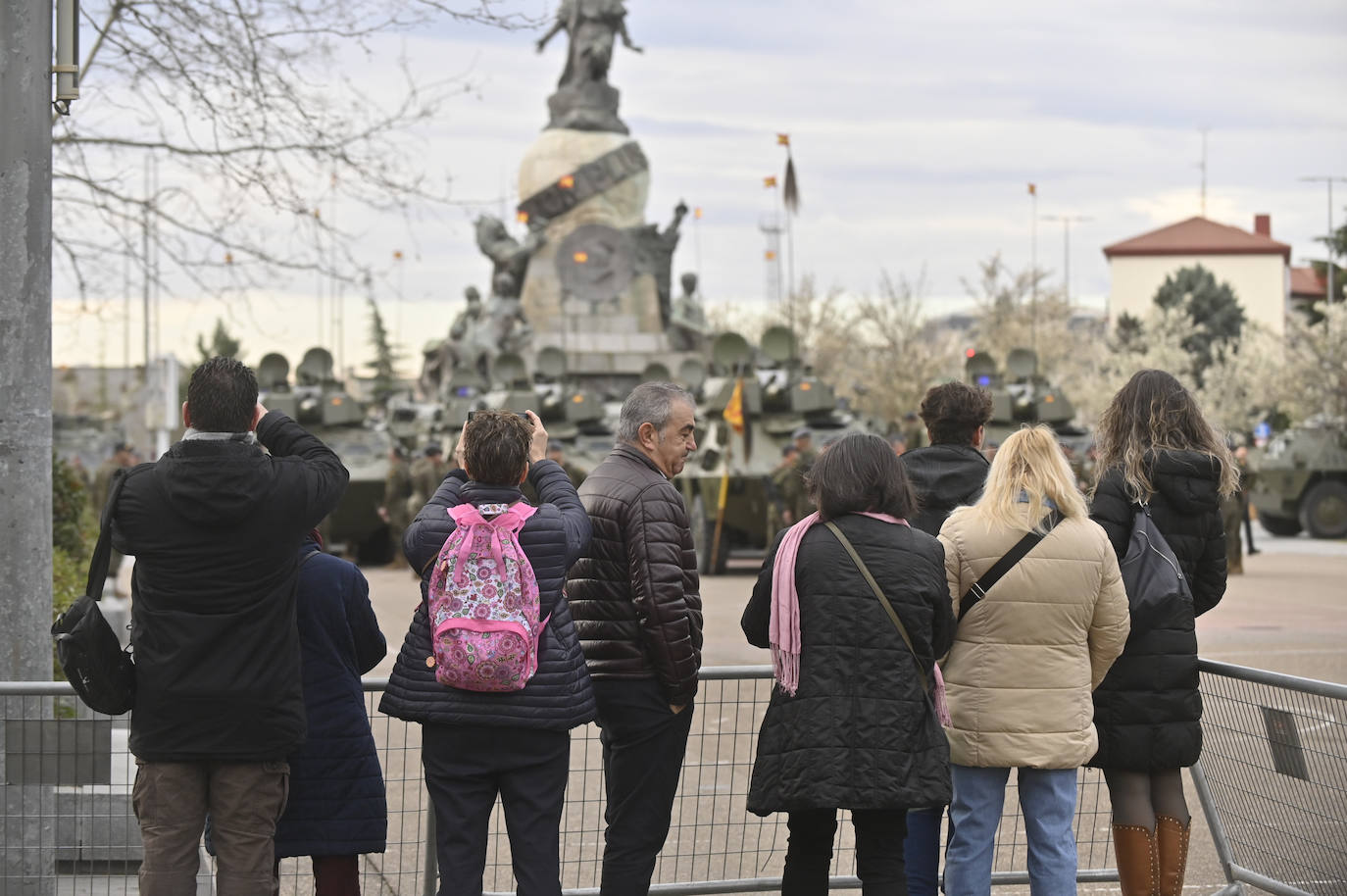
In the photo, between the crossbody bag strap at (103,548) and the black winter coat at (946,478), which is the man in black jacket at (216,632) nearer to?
the crossbody bag strap at (103,548)

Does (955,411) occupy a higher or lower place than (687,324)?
lower

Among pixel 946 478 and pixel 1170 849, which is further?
pixel 946 478

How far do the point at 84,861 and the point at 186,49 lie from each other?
5.67m

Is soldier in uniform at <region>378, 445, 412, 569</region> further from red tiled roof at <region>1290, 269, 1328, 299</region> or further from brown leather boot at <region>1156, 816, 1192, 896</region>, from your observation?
red tiled roof at <region>1290, 269, 1328, 299</region>

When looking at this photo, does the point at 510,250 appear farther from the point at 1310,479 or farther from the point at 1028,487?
the point at 1028,487

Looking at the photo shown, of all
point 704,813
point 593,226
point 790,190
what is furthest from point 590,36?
point 704,813

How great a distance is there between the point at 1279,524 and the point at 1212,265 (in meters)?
64.9

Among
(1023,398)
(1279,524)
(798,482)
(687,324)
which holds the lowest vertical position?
(1279,524)

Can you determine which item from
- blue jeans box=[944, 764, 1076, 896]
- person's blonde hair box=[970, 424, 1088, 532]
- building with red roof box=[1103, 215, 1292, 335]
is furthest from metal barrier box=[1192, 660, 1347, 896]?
building with red roof box=[1103, 215, 1292, 335]

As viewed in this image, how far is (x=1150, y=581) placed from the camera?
599 centimetres

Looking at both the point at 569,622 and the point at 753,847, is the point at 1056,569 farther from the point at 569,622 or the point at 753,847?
the point at 753,847

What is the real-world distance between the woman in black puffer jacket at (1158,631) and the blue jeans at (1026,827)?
12.3 inches

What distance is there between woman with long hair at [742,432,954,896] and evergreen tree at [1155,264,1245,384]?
70782 millimetres

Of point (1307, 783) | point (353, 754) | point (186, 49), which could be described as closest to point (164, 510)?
point (353, 754)
